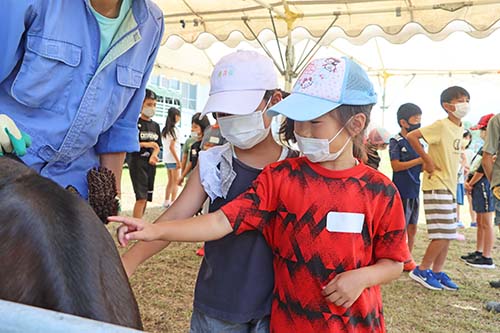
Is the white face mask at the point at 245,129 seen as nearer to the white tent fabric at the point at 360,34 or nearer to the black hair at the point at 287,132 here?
the black hair at the point at 287,132

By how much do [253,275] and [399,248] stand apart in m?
0.43

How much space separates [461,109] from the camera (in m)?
4.14

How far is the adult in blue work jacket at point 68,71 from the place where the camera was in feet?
4.25

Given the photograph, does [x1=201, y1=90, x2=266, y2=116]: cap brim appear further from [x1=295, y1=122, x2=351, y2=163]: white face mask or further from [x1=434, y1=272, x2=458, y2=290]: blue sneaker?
[x1=434, y1=272, x2=458, y2=290]: blue sneaker

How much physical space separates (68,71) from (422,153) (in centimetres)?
351

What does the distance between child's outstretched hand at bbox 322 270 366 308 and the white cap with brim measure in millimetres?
433

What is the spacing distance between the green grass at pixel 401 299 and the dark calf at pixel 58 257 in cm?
233

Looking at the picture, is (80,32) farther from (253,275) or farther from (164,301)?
(164,301)

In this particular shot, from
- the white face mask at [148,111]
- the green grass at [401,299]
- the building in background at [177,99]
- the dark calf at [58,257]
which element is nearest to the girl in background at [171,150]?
the white face mask at [148,111]

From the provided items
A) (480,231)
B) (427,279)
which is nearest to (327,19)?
(480,231)

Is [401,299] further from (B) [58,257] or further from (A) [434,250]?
(B) [58,257]

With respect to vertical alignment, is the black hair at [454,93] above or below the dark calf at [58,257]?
above

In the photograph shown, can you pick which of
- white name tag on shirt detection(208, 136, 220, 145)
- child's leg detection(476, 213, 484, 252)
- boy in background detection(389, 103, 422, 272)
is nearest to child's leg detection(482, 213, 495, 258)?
child's leg detection(476, 213, 484, 252)

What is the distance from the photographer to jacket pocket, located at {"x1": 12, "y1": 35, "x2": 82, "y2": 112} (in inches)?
51.1
